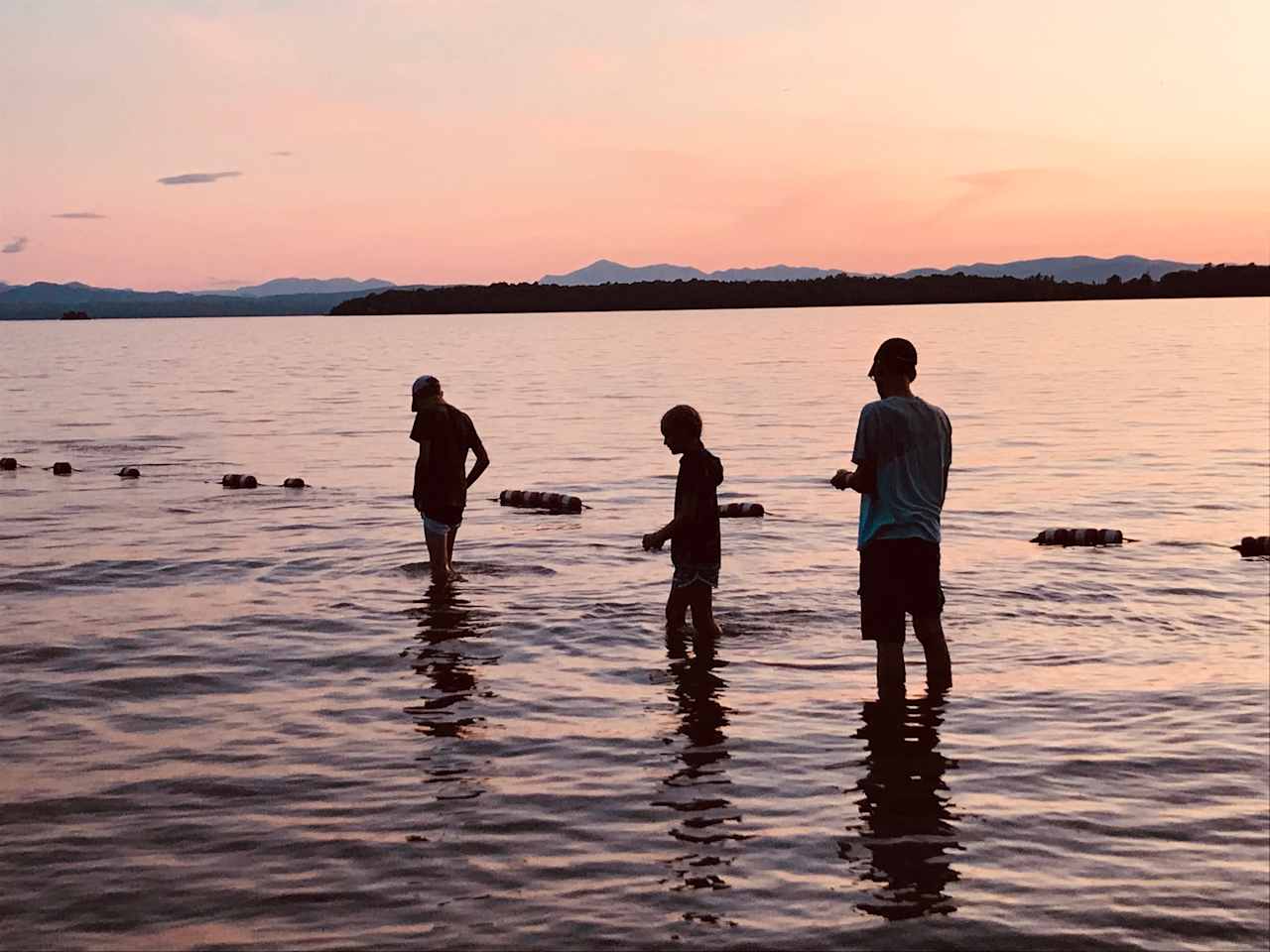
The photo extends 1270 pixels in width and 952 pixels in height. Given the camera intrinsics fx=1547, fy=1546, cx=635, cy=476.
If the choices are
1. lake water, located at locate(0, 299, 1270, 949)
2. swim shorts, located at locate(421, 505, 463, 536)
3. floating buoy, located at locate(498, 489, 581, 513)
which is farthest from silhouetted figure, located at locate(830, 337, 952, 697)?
floating buoy, located at locate(498, 489, 581, 513)

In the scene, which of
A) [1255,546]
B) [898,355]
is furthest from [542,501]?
[898,355]

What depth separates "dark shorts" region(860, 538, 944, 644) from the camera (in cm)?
969

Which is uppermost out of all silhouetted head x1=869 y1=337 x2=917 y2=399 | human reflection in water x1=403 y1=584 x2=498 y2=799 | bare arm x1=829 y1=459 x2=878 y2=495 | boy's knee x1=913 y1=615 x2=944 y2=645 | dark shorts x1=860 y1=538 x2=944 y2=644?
silhouetted head x1=869 y1=337 x2=917 y2=399

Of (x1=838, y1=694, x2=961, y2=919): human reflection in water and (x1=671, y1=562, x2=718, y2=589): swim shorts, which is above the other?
(x1=671, y1=562, x2=718, y2=589): swim shorts

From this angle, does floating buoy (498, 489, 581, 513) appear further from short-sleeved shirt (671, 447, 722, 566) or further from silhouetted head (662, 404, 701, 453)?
silhouetted head (662, 404, 701, 453)

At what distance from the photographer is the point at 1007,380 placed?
59.1 metres

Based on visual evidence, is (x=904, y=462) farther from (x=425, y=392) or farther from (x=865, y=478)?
(x=425, y=392)

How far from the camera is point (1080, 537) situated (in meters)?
18.2

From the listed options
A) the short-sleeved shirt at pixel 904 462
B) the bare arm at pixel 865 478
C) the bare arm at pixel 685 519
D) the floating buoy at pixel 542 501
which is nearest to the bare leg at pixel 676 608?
the bare arm at pixel 685 519

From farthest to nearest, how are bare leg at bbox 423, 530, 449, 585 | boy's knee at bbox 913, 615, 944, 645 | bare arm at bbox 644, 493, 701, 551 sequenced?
1. bare leg at bbox 423, 530, 449, 585
2. bare arm at bbox 644, 493, 701, 551
3. boy's knee at bbox 913, 615, 944, 645

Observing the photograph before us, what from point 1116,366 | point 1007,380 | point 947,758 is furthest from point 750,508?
point 1116,366

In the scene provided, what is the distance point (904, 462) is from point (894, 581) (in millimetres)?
778

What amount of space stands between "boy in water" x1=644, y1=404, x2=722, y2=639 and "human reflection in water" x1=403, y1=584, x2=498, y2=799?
1.65 metres

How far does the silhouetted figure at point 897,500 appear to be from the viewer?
9453 millimetres
